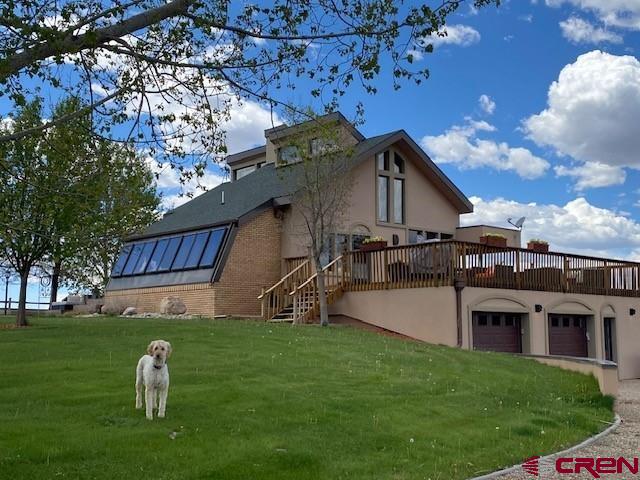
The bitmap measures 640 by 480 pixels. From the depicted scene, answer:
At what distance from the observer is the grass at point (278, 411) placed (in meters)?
7.14

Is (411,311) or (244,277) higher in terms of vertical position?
(244,277)

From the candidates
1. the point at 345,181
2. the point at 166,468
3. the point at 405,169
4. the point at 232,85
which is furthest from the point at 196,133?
the point at 405,169

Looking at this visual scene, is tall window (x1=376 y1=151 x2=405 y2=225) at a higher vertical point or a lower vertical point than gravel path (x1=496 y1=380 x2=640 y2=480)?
higher

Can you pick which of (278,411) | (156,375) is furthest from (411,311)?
(156,375)

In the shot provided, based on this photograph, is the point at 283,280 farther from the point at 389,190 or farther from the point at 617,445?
the point at 617,445

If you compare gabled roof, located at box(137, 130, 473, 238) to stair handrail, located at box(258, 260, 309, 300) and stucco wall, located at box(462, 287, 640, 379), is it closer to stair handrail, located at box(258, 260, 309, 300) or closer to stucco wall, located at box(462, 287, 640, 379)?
stair handrail, located at box(258, 260, 309, 300)

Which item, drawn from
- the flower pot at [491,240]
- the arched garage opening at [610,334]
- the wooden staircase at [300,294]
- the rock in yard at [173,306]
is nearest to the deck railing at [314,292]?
the wooden staircase at [300,294]

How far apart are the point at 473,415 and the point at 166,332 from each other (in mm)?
7896

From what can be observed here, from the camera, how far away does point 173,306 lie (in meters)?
24.8

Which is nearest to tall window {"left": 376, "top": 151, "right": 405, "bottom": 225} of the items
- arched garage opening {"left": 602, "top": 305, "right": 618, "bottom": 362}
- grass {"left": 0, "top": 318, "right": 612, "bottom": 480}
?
arched garage opening {"left": 602, "top": 305, "right": 618, "bottom": 362}

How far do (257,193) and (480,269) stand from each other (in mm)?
10291

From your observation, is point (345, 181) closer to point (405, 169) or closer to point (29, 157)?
point (405, 169)

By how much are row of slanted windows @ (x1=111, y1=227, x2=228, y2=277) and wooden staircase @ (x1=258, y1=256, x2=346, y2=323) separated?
7.75 ft

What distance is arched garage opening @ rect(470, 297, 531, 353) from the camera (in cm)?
2039
